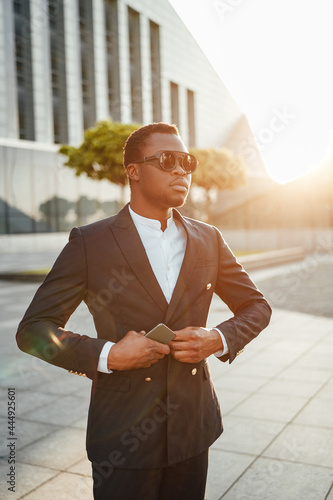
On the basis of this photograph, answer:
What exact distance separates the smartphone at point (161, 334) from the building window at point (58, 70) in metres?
34.7

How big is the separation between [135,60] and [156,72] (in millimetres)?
1756

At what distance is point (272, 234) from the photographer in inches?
1519

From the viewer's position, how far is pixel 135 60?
3944cm

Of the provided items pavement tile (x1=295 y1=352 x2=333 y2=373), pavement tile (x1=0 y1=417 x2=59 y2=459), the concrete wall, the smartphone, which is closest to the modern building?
the concrete wall

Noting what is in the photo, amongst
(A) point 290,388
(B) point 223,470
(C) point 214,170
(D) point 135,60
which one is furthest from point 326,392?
(D) point 135,60

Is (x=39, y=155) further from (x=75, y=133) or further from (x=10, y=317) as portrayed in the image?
(x=10, y=317)

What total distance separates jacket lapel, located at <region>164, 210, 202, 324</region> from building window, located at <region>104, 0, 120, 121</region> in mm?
36738

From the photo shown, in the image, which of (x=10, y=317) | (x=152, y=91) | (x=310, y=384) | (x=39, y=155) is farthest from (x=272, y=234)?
(x=310, y=384)

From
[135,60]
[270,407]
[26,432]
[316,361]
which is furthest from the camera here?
[135,60]

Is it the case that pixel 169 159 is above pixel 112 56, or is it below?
below

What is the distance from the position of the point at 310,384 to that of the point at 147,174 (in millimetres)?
4850

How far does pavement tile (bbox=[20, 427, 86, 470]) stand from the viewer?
4312 mm

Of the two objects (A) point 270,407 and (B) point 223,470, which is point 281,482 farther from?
(A) point 270,407

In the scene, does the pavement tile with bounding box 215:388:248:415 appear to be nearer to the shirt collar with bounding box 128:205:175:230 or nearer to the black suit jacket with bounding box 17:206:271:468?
the black suit jacket with bounding box 17:206:271:468
